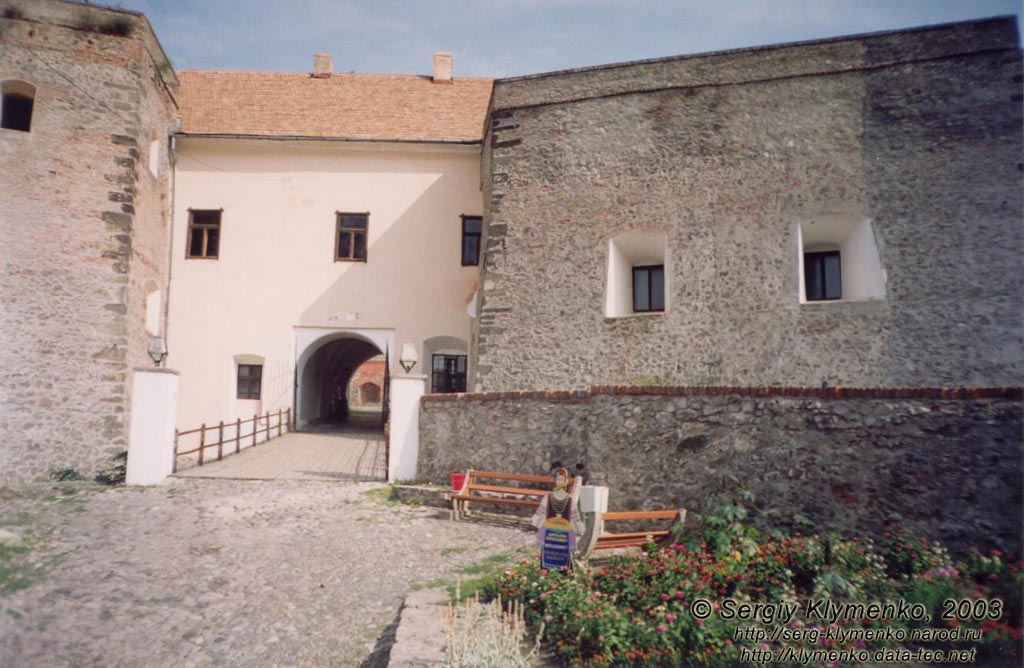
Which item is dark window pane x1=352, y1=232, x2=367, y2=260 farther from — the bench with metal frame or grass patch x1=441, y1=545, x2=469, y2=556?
the bench with metal frame

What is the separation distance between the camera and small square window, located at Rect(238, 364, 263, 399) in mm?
15648

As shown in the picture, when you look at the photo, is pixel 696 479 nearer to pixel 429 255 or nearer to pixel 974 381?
pixel 974 381

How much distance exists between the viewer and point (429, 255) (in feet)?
52.2

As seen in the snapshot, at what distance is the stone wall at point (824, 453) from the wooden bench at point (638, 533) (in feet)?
0.90

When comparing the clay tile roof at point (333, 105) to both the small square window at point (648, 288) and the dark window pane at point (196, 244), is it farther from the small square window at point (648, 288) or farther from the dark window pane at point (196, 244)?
the small square window at point (648, 288)

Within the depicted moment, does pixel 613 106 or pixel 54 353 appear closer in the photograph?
pixel 54 353

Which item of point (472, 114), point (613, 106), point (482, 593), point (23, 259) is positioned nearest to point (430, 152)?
point (472, 114)

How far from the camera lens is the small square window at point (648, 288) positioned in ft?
39.8

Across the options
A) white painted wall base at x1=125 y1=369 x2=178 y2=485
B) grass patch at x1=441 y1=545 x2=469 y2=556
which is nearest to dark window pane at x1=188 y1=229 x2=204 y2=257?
white painted wall base at x1=125 y1=369 x2=178 y2=485

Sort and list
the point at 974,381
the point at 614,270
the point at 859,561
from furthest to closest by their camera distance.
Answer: the point at 614,270 → the point at 974,381 → the point at 859,561

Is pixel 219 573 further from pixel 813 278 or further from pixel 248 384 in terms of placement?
pixel 813 278

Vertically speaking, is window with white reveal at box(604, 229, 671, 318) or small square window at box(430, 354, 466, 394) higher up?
window with white reveal at box(604, 229, 671, 318)

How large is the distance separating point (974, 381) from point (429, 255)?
11623 millimetres

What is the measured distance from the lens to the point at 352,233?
52.7 feet
